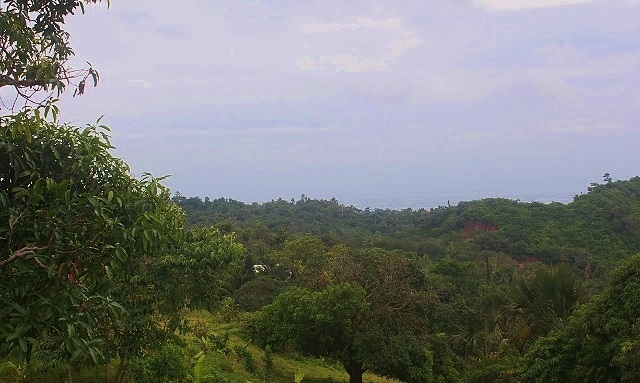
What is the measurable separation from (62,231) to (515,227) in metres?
55.7

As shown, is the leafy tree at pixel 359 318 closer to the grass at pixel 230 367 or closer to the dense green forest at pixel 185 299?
the dense green forest at pixel 185 299

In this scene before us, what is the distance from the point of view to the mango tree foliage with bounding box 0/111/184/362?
282 cm

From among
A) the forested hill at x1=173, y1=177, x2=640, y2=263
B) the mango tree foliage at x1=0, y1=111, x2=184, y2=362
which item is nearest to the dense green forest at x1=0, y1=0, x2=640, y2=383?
the mango tree foliage at x1=0, y1=111, x2=184, y2=362

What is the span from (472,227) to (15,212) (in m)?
61.9

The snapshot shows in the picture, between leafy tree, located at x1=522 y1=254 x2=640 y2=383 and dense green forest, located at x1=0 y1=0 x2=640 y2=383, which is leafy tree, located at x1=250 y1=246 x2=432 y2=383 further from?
leafy tree, located at x1=522 y1=254 x2=640 y2=383

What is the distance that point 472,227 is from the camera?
Result: 61.2 meters

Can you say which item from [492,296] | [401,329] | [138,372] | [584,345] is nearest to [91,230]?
[138,372]

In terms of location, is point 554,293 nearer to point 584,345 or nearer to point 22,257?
point 584,345

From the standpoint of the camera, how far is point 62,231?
3016 mm

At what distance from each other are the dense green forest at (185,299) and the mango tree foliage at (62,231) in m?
0.01

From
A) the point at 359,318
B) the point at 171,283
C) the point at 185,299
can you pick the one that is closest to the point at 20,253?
the point at 171,283

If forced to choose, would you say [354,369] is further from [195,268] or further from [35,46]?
[35,46]

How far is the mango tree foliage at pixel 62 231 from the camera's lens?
2.82 metres

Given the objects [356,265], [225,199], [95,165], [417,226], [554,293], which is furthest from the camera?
[225,199]
